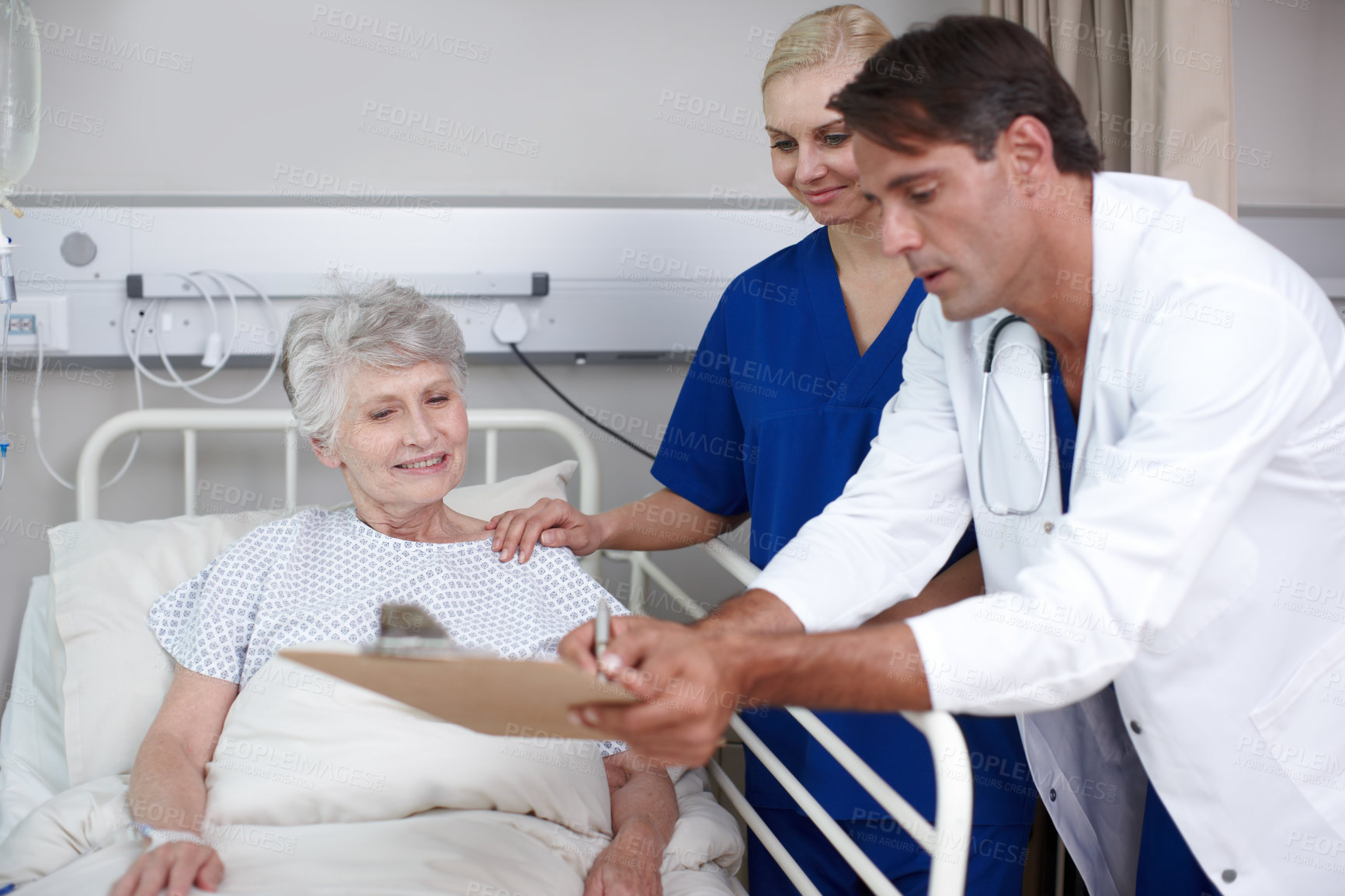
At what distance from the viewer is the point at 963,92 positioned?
95cm

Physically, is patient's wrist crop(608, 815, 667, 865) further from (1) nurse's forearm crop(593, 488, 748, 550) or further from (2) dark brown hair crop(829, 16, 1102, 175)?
(2) dark brown hair crop(829, 16, 1102, 175)

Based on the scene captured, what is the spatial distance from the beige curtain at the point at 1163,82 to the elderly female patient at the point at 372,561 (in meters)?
1.02

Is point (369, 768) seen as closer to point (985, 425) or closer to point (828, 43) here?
point (985, 425)

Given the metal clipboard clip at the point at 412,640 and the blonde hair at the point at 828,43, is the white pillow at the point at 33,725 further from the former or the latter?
the blonde hair at the point at 828,43

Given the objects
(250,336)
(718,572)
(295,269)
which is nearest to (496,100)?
(295,269)

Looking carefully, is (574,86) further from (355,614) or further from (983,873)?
(983,873)

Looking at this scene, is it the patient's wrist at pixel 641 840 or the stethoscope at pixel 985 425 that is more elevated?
the stethoscope at pixel 985 425

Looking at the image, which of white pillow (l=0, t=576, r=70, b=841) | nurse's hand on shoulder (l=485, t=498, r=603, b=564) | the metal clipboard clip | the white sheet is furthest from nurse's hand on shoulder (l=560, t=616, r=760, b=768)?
white pillow (l=0, t=576, r=70, b=841)

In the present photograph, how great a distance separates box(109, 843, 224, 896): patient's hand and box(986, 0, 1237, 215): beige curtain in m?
1.49

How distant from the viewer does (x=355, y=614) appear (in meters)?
1.44

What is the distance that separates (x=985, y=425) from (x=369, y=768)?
85cm

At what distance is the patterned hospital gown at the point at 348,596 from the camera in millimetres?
1418

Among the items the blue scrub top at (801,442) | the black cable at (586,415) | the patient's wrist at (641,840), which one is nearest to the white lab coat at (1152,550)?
the blue scrub top at (801,442)

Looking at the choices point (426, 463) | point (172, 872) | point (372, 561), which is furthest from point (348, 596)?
Result: point (172, 872)
